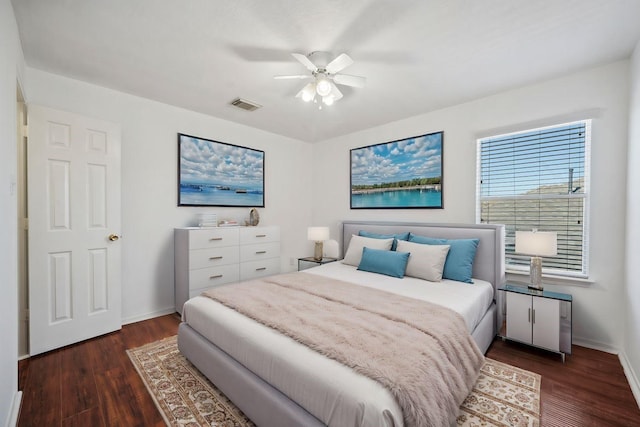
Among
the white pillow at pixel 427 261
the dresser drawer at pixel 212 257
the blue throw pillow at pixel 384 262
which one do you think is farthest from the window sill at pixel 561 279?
the dresser drawer at pixel 212 257

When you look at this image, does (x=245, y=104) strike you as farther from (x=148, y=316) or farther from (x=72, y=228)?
(x=148, y=316)

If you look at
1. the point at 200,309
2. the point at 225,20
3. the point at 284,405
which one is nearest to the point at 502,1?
the point at 225,20

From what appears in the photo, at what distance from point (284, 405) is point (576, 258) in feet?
9.62

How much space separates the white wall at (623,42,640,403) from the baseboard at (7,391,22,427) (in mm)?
3807

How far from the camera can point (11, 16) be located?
168 centimetres

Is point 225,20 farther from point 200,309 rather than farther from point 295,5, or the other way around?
point 200,309

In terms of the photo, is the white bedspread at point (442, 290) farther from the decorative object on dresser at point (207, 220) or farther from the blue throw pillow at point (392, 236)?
the decorative object on dresser at point (207, 220)

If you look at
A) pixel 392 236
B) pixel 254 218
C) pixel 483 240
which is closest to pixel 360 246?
pixel 392 236

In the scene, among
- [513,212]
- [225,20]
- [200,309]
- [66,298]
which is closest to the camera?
[225,20]

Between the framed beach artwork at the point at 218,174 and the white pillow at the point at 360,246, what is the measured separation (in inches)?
63.7

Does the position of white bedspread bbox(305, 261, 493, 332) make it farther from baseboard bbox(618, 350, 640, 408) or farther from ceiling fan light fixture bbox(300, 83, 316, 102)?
ceiling fan light fixture bbox(300, 83, 316, 102)

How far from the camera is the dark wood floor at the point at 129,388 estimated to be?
64.7 inches

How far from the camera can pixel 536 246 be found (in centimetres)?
242

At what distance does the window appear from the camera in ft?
8.48
